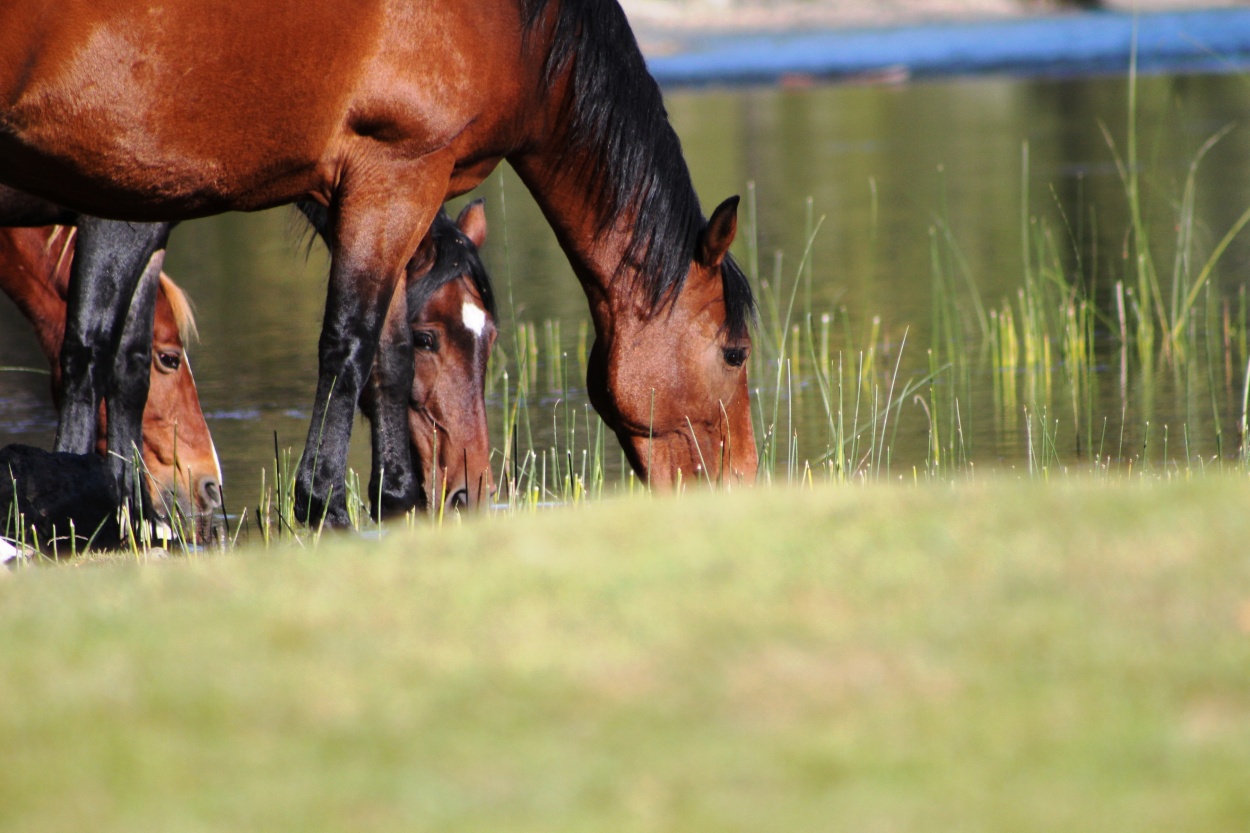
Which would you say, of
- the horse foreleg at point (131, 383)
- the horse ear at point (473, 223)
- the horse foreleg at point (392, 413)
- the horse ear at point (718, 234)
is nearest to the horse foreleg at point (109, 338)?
the horse foreleg at point (131, 383)

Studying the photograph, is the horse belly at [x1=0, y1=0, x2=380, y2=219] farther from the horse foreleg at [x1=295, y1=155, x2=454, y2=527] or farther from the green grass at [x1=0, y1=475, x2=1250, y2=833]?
the green grass at [x1=0, y1=475, x2=1250, y2=833]

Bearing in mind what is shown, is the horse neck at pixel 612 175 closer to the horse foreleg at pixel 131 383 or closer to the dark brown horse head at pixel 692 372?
the dark brown horse head at pixel 692 372

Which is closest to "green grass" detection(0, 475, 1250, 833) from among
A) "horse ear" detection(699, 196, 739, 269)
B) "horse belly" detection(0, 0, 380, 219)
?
"horse belly" detection(0, 0, 380, 219)

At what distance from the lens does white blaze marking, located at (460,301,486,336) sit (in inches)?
215

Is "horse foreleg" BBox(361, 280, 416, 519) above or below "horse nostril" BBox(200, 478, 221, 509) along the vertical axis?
above

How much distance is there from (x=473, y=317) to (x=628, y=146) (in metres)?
0.93

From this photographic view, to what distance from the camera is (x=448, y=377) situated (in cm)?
545

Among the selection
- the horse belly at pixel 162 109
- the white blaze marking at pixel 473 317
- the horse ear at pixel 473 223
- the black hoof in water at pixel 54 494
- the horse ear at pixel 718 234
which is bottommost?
the black hoof in water at pixel 54 494

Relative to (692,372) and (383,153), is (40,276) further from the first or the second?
(692,372)

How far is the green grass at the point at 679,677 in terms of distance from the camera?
5.74 feet

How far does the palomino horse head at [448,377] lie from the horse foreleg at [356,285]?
86 centimetres

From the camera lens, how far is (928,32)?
54.8m

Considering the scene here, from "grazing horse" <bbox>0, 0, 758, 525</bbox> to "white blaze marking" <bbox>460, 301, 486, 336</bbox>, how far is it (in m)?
0.44

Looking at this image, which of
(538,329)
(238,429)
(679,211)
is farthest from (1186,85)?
(679,211)
